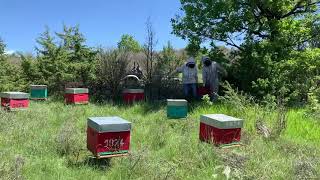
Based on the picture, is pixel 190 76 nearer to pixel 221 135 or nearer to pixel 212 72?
pixel 212 72

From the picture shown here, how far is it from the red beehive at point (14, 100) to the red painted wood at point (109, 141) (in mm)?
5117

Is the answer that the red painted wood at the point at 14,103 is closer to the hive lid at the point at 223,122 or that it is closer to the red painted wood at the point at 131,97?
the red painted wood at the point at 131,97

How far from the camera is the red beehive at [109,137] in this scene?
18.9ft

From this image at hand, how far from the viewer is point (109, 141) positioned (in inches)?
229

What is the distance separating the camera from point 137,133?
823cm

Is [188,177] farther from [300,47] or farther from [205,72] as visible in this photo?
[300,47]

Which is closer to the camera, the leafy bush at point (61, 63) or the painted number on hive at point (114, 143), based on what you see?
the painted number on hive at point (114, 143)

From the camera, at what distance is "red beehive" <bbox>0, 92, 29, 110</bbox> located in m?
10.4

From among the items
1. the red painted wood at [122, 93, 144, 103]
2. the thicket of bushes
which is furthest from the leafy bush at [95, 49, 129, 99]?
the red painted wood at [122, 93, 144, 103]

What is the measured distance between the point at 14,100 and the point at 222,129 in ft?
19.3

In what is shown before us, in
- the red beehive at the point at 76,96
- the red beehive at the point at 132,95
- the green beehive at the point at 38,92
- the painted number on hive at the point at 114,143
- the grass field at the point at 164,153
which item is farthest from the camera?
the green beehive at the point at 38,92

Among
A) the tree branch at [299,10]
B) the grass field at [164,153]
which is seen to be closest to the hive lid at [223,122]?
the grass field at [164,153]

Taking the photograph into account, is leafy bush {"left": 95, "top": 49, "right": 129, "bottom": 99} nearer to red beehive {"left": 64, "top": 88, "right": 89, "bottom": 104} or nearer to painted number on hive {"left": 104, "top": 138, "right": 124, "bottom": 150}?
red beehive {"left": 64, "top": 88, "right": 89, "bottom": 104}

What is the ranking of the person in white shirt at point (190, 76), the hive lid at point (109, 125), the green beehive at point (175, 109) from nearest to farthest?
the hive lid at point (109, 125)
the green beehive at point (175, 109)
the person in white shirt at point (190, 76)
